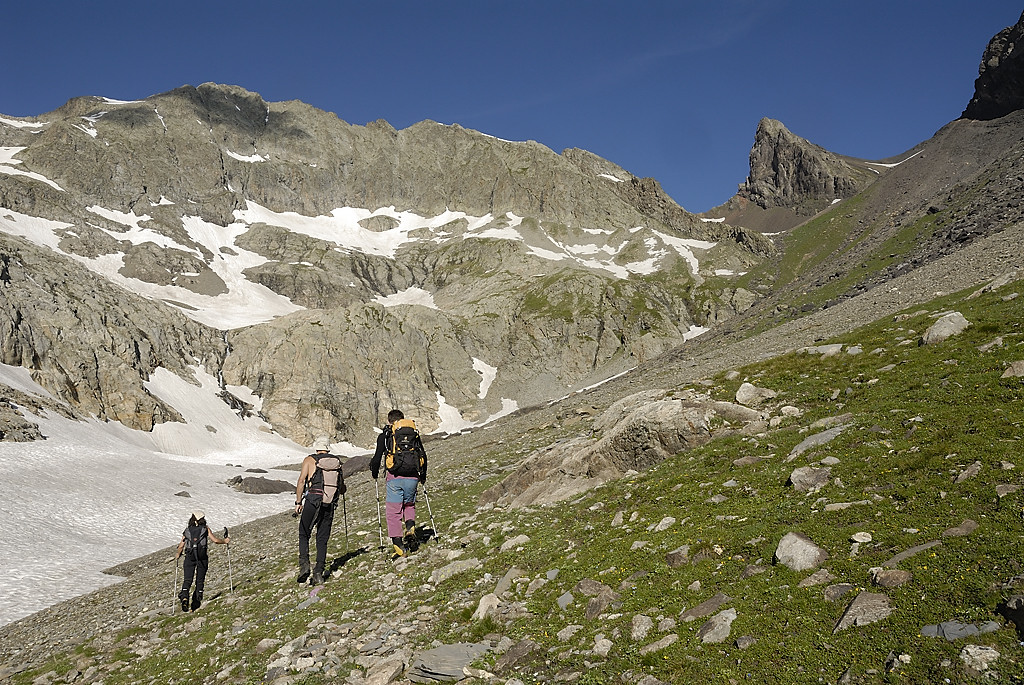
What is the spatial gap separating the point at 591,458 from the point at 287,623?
411 inches

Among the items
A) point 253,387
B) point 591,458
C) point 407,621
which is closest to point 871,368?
point 591,458

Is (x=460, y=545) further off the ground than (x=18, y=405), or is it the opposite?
(x=18, y=405)

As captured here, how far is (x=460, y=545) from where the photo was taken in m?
15.4

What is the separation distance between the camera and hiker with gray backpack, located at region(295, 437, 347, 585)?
16.4m

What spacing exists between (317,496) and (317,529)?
3.20ft

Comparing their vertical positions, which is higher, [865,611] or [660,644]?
[865,611]

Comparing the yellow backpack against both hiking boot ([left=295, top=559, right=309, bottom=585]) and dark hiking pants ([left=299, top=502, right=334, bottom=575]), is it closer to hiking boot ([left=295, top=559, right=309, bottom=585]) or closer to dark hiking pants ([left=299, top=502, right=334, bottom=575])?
dark hiking pants ([left=299, top=502, right=334, bottom=575])

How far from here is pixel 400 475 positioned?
54.1ft

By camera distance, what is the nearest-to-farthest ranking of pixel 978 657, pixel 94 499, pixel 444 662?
pixel 978 657
pixel 444 662
pixel 94 499

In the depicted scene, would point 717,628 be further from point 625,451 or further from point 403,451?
point 625,451

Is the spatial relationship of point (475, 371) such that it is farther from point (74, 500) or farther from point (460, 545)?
point (460, 545)

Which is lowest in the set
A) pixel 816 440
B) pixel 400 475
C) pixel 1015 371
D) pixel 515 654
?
pixel 515 654

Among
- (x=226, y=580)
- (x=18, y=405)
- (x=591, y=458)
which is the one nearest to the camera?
(x=591, y=458)

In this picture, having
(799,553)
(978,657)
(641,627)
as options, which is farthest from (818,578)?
(641,627)
